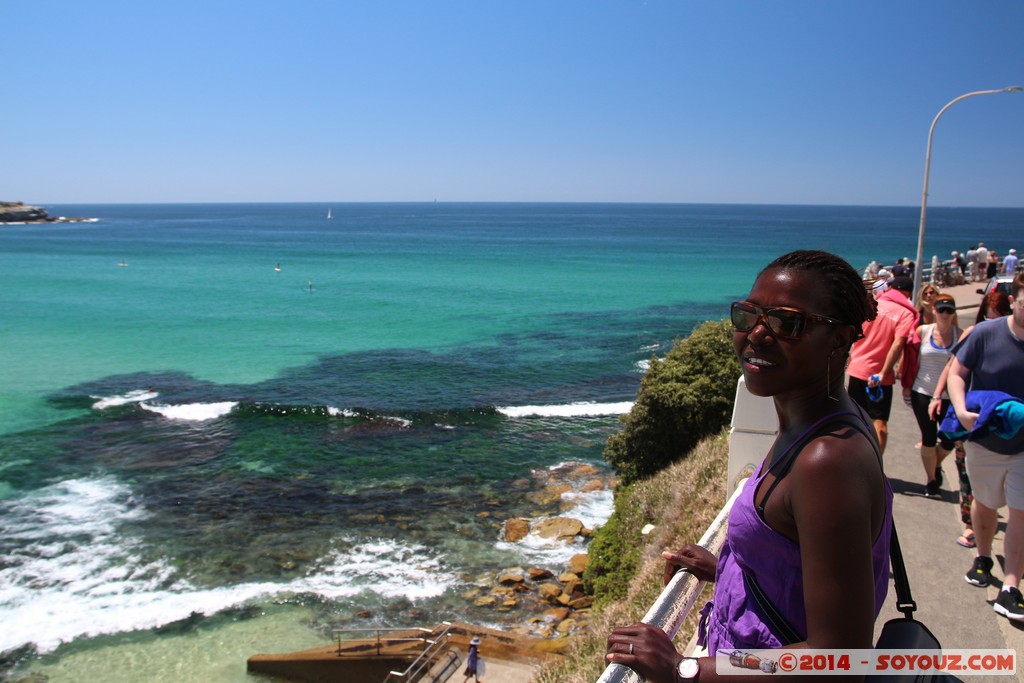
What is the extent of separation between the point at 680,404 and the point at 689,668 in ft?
40.0

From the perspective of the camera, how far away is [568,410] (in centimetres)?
2431

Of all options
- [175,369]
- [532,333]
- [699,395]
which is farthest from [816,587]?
[532,333]

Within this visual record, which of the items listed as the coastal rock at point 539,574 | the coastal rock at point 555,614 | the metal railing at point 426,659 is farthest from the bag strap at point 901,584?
the coastal rock at point 539,574

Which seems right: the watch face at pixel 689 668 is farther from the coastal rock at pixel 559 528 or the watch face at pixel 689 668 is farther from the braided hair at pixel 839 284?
the coastal rock at pixel 559 528

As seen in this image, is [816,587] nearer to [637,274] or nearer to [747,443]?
[747,443]

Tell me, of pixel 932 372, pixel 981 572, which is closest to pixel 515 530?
pixel 932 372

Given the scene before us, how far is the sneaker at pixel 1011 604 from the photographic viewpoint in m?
4.74

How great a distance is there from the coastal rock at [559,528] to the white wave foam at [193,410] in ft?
45.2

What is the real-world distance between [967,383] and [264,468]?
58.5ft

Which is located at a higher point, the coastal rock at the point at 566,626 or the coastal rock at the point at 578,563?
the coastal rock at the point at 578,563

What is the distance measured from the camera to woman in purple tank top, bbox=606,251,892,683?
162 centimetres

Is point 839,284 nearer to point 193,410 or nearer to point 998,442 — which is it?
point 998,442

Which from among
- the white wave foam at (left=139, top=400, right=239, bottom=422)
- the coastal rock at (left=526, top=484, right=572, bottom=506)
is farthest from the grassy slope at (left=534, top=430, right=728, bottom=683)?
the white wave foam at (left=139, top=400, right=239, bottom=422)

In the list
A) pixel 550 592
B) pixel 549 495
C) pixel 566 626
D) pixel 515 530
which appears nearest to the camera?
pixel 566 626
